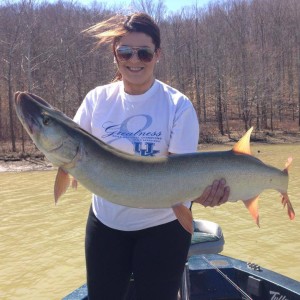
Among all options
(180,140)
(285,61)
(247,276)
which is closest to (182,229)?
(180,140)

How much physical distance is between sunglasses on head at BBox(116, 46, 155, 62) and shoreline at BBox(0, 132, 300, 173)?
16246mm

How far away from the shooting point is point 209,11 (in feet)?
153

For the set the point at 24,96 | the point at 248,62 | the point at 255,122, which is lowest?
the point at 255,122

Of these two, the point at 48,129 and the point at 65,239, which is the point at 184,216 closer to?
the point at 48,129

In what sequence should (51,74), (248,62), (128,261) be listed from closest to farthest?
(128,261), (51,74), (248,62)

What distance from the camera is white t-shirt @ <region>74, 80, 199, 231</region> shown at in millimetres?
2557

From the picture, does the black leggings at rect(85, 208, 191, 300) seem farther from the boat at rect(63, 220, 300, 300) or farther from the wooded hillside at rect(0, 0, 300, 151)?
the wooded hillside at rect(0, 0, 300, 151)

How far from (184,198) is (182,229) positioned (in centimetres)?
23

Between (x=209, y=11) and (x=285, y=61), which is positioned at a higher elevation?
(x=209, y=11)

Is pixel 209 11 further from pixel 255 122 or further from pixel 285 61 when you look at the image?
pixel 255 122

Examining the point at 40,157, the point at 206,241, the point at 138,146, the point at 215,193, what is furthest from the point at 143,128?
the point at 40,157

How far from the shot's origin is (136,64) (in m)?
2.62

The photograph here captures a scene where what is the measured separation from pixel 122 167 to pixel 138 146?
0.27m

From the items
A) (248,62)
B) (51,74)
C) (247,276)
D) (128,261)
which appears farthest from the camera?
(248,62)
